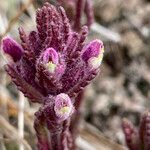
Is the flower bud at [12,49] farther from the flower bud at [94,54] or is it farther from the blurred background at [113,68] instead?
the blurred background at [113,68]

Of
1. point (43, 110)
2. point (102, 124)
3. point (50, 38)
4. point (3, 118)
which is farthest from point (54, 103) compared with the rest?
point (102, 124)

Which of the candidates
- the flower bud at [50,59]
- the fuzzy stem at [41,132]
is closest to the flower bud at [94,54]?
the flower bud at [50,59]

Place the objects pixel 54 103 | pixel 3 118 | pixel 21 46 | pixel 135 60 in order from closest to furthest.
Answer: pixel 54 103 < pixel 21 46 < pixel 3 118 < pixel 135 60

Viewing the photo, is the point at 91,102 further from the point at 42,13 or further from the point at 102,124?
the point at 42,13

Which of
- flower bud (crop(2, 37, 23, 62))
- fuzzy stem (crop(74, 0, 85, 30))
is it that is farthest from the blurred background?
flower bud (crop(2, 37, 23, 62))

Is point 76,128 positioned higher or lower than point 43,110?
lower

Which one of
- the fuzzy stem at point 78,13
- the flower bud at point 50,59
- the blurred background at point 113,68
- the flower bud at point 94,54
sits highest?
the flower bud at point 50,59

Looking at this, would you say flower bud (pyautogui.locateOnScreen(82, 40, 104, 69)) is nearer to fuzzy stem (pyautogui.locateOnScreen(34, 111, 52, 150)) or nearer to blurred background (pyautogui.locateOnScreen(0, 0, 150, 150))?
fuzzy stem (pyautogui.locateOnScreen(34, 111, 52, 150))
